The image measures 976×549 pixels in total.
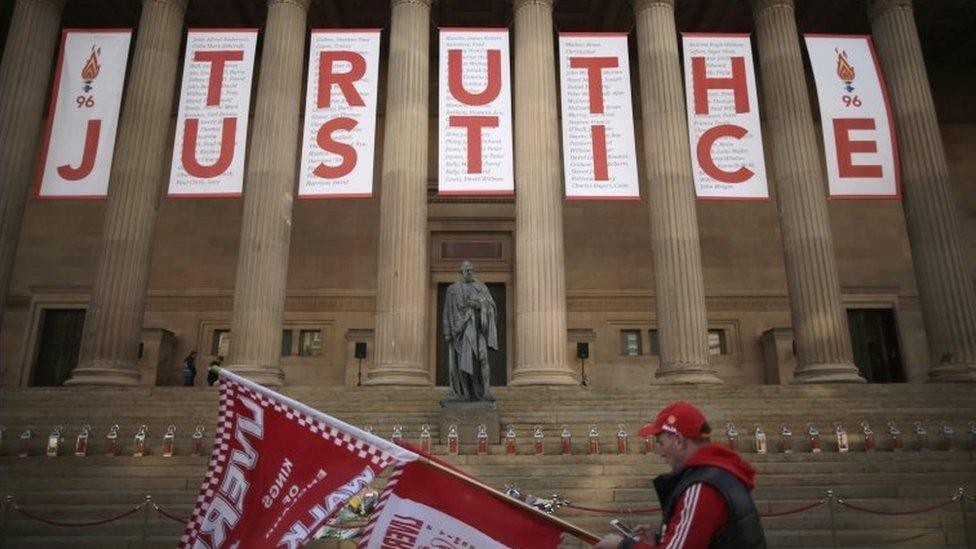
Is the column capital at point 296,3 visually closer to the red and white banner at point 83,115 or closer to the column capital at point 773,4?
the red and white banner at point 83,115

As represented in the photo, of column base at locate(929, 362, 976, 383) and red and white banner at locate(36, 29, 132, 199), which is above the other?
red and white banner at locate(36, 29, 132, 199)

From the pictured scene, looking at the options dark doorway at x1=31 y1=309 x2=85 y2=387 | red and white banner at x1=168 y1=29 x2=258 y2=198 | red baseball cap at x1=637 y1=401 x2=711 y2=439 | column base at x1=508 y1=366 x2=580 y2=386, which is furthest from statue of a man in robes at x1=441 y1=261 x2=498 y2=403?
dark doorway at x1=31 y1=309 x2=85 y2=387

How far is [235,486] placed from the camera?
350cm

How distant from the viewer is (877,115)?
19.0 meters

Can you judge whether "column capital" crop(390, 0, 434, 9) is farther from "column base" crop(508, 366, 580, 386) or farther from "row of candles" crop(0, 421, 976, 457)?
"row of candles" crop(0, 421, 976, 457)

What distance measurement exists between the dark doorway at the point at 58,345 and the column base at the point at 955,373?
24.9 metres

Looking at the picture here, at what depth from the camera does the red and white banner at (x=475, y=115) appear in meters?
17.7

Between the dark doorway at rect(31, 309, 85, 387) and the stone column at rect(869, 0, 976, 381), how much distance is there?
25.1 meters

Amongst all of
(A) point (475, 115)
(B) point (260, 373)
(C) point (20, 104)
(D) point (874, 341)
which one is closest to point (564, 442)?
(B) point (260, 373)

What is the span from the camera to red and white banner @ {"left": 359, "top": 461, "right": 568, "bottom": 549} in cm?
318

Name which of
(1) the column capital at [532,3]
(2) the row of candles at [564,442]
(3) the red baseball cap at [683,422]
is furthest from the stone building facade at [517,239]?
(3) the red baseball cap at [683,422]

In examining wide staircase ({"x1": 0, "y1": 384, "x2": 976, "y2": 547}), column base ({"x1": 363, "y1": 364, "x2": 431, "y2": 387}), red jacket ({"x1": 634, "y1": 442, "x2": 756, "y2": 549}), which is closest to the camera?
red jacket ({"x1": 634, "y1": 442, "x2": 756, "y2": 549})

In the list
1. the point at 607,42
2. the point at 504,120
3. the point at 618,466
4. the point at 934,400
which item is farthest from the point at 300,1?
the point at 934,400

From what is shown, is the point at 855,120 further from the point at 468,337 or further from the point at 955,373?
A: the point at 468,337
